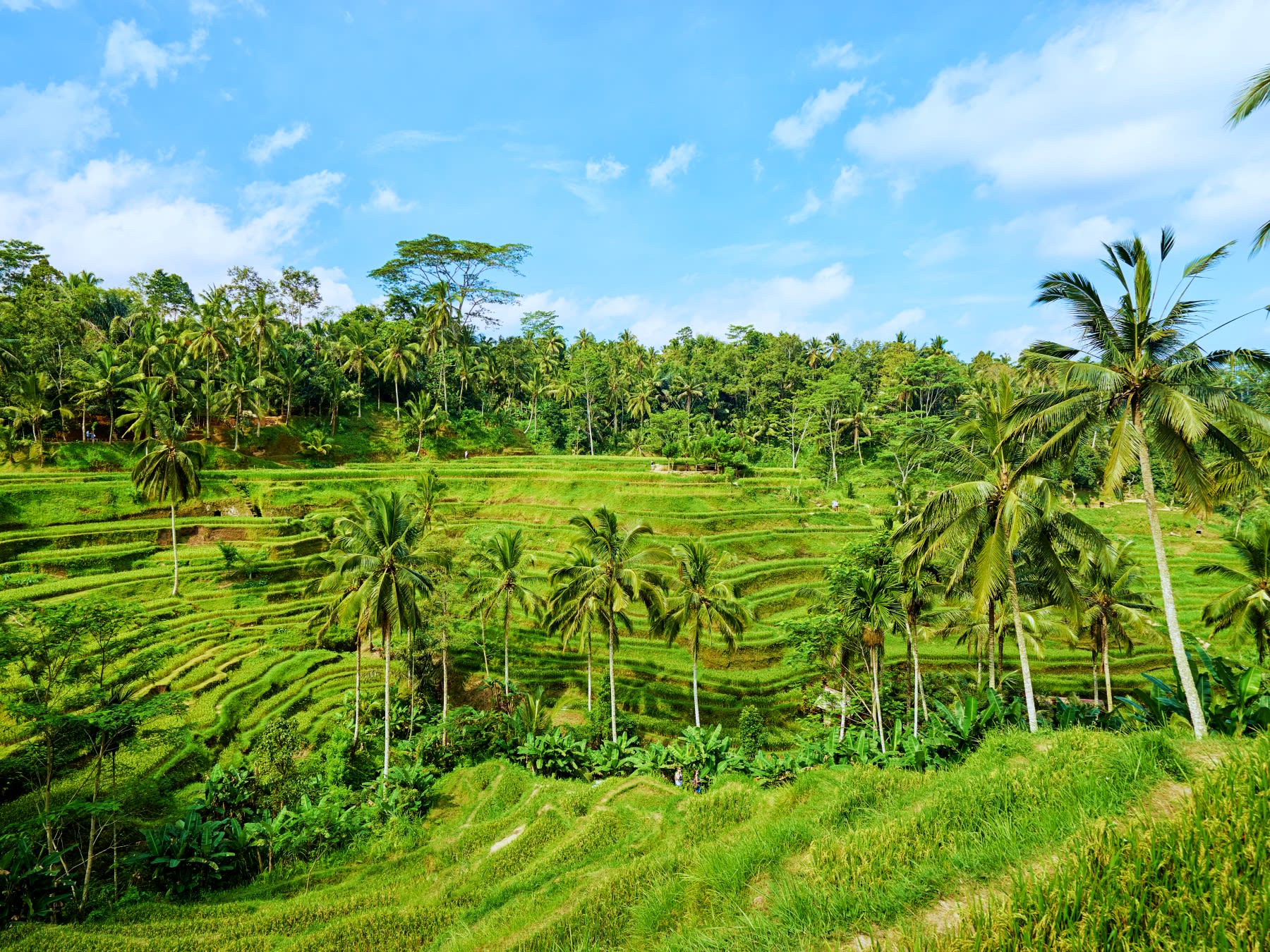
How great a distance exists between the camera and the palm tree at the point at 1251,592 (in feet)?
61.7

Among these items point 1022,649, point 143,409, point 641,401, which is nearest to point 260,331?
point 143,409

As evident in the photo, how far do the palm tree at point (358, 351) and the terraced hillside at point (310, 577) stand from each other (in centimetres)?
1943

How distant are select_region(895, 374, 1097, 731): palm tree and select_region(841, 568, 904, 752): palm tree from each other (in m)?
5.09

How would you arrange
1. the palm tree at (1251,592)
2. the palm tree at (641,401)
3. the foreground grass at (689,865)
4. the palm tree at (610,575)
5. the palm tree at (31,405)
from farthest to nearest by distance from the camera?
the palm tree at (641,401) → the palm tree at (31,405) → the palm tree at (610,575) → the palm tree at (1251,592) → the foreground grass at (689,865)

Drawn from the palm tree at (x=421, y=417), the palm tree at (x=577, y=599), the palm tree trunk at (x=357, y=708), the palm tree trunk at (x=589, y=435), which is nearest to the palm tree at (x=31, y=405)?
the palm tree at (x=421, y=417)

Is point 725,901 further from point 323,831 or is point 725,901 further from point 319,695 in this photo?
point 319,695

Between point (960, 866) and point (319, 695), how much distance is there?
26.3 metres

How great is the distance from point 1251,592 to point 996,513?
12.3 meters

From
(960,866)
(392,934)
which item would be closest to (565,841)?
(392,934)

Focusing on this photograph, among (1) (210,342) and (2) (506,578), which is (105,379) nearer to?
(1) (210,342)

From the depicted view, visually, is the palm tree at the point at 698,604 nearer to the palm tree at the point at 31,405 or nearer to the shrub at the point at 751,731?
the shrub at the point at 751,731

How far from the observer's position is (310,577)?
114 ft

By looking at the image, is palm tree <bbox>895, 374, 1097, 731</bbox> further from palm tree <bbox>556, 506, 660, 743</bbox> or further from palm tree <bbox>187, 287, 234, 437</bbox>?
palm tree <bbox>187, 287, 234, 437</bbox>

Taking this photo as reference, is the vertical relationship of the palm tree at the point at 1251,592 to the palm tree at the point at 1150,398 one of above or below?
below
